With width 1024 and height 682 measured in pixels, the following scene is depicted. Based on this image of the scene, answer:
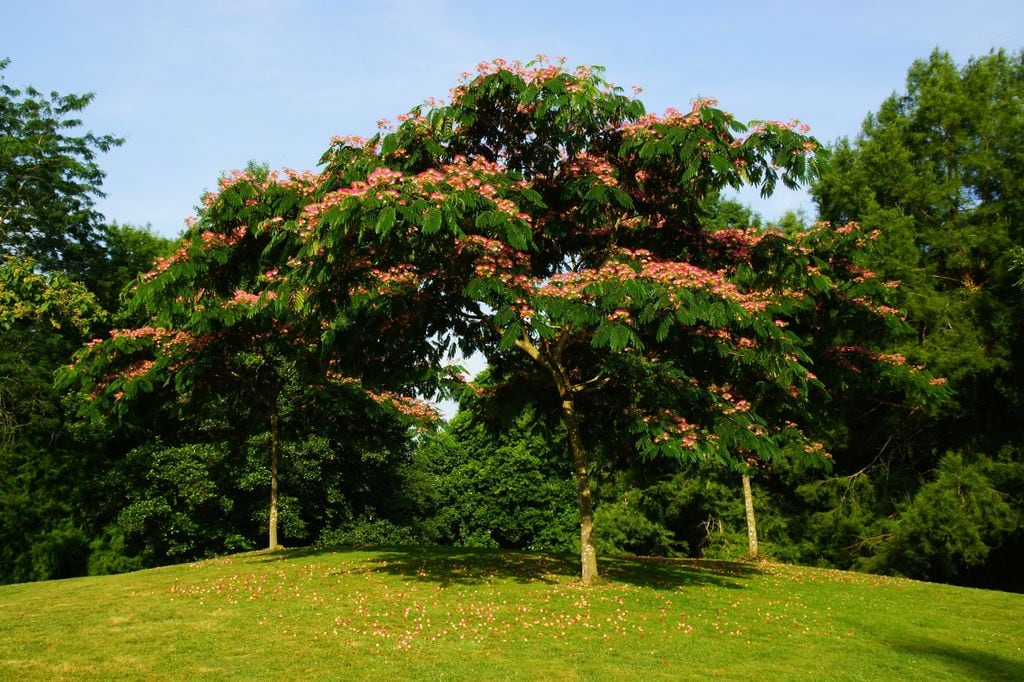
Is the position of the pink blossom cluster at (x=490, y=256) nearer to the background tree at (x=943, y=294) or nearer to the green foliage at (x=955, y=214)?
the green foliage at (x=955, y=214)

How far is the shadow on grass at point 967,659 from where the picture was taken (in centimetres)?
824

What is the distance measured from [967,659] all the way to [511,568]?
295 inches

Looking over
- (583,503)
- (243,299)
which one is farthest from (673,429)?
(243,299)

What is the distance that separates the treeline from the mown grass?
2.16m

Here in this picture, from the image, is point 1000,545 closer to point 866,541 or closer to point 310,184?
point 866,541

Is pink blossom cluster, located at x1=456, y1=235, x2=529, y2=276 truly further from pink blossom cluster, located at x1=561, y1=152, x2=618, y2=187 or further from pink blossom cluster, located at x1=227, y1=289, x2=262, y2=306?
pink blossom cluster, located at x1=227, y1=289, x2=262, y2=306

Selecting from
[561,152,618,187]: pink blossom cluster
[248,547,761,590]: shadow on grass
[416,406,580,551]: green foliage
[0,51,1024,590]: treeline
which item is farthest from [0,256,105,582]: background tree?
[561,152,618,187]: pink blossom cluster

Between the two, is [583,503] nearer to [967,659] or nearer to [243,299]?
[967,659]

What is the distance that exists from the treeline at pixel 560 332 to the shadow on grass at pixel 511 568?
4.63 ft

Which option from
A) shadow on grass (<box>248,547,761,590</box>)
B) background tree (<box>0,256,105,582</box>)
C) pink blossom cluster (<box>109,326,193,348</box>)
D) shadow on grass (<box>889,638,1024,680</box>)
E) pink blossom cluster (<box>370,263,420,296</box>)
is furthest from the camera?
background tree (<box>0,256,105,582</box>)

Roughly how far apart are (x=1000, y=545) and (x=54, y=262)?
33420 millimetres

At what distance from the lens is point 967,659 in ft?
29.5

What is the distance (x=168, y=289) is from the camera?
488 inches

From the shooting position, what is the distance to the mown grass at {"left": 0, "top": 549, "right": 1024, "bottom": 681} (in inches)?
311
